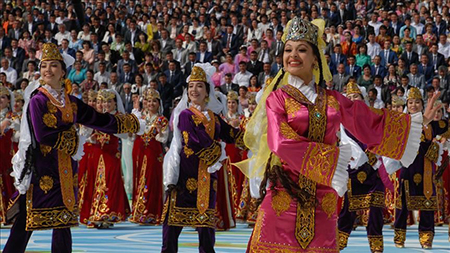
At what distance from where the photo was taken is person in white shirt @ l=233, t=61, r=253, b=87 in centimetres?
1692

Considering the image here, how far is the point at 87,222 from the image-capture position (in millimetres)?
11477

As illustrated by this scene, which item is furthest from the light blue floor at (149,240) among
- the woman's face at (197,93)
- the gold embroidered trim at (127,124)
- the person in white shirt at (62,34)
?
the person in white shirt at (62,34)

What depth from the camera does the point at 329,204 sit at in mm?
4398

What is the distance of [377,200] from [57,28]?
14.4m

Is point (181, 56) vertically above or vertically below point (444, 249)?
above

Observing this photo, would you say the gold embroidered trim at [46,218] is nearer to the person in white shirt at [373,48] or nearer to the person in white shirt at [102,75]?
the person in white shirt at [102,75]

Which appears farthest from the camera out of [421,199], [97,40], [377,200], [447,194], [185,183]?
[97,40]

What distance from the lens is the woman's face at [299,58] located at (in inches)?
178

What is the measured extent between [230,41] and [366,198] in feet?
36.2

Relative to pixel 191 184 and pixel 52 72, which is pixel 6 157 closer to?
pixel 191 184

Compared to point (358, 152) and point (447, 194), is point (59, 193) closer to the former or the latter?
point (358, 152)

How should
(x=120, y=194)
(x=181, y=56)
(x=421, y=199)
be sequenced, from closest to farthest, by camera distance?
(x=421, y=199) → (x=120, y=194) → (x=181, y=56)

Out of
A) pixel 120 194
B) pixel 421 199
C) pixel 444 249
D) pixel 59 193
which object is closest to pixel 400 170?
pixel 421 199

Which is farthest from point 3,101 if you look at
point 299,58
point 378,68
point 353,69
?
point 378,68
